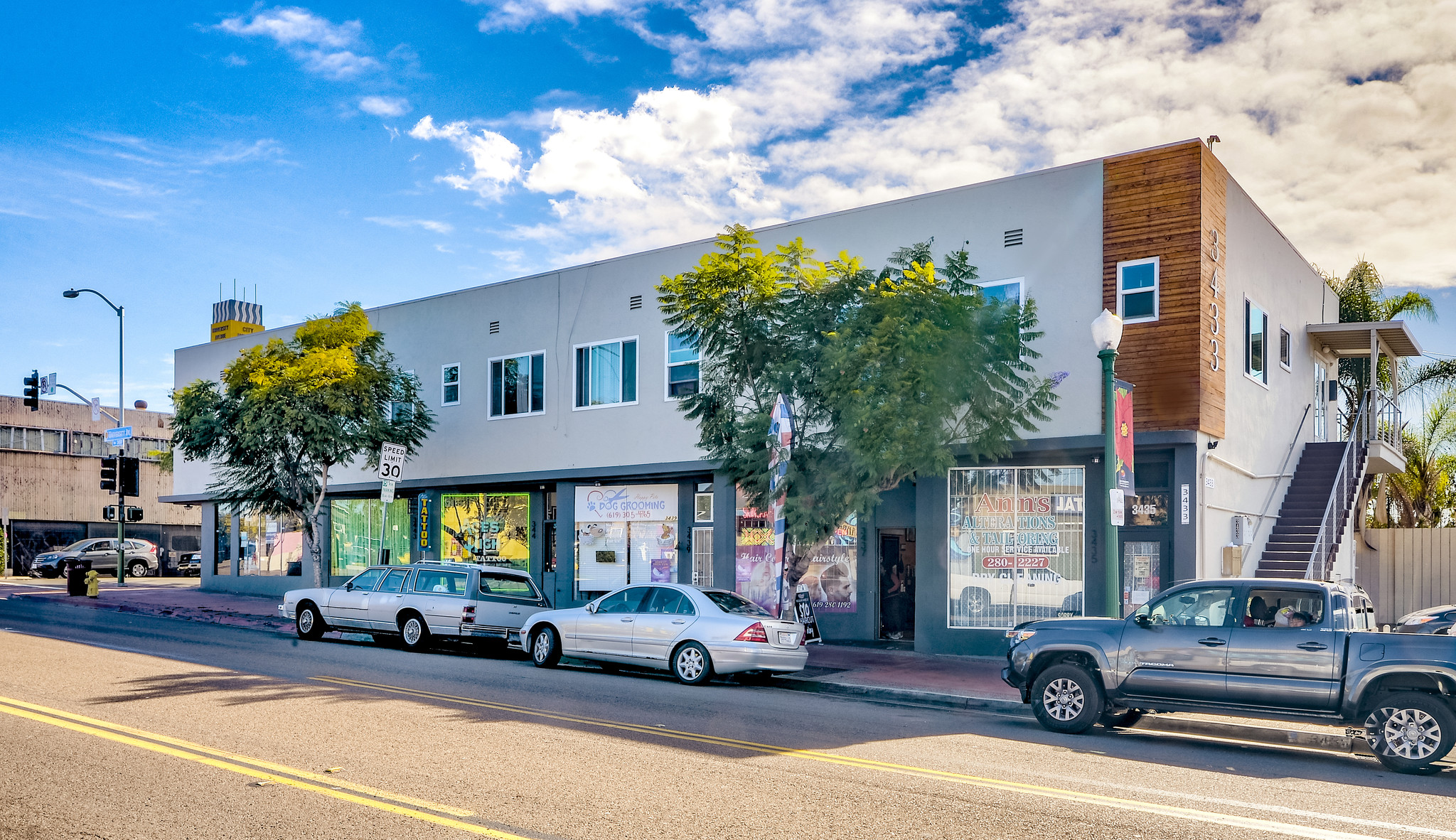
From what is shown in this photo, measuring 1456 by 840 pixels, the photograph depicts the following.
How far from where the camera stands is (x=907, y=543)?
21234 millimetres

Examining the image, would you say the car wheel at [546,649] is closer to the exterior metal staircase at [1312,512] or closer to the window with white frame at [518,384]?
the window with white frame at [518,384]

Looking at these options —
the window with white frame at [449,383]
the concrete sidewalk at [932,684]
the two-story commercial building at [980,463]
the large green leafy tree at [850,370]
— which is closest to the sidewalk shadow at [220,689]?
the concrete sidewalk at [932,684]

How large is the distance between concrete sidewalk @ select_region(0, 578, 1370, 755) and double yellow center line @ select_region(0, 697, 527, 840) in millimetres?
7827

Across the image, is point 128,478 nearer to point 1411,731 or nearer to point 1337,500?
point 1337,500

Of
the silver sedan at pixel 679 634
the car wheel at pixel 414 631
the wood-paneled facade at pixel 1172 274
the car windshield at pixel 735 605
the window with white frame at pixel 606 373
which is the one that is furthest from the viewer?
the window with white frame at pixel 606 373

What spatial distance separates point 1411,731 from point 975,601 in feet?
30.3

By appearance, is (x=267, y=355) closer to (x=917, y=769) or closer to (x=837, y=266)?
(x=837, y=266)

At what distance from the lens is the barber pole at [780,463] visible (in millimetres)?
16312

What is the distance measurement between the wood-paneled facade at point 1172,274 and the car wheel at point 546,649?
942 centimetres

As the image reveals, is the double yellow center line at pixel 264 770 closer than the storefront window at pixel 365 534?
Yes

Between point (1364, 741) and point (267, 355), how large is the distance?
899 inches

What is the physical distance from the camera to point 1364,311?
26891mm

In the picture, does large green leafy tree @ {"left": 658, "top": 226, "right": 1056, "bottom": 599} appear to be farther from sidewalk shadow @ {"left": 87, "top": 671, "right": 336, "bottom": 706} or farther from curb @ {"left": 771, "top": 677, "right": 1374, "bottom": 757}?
sidewalk shadow @ {"left": 87, "top": 671, "right": 336, "bottom": 706}

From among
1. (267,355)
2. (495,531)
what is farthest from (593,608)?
(267,355)
